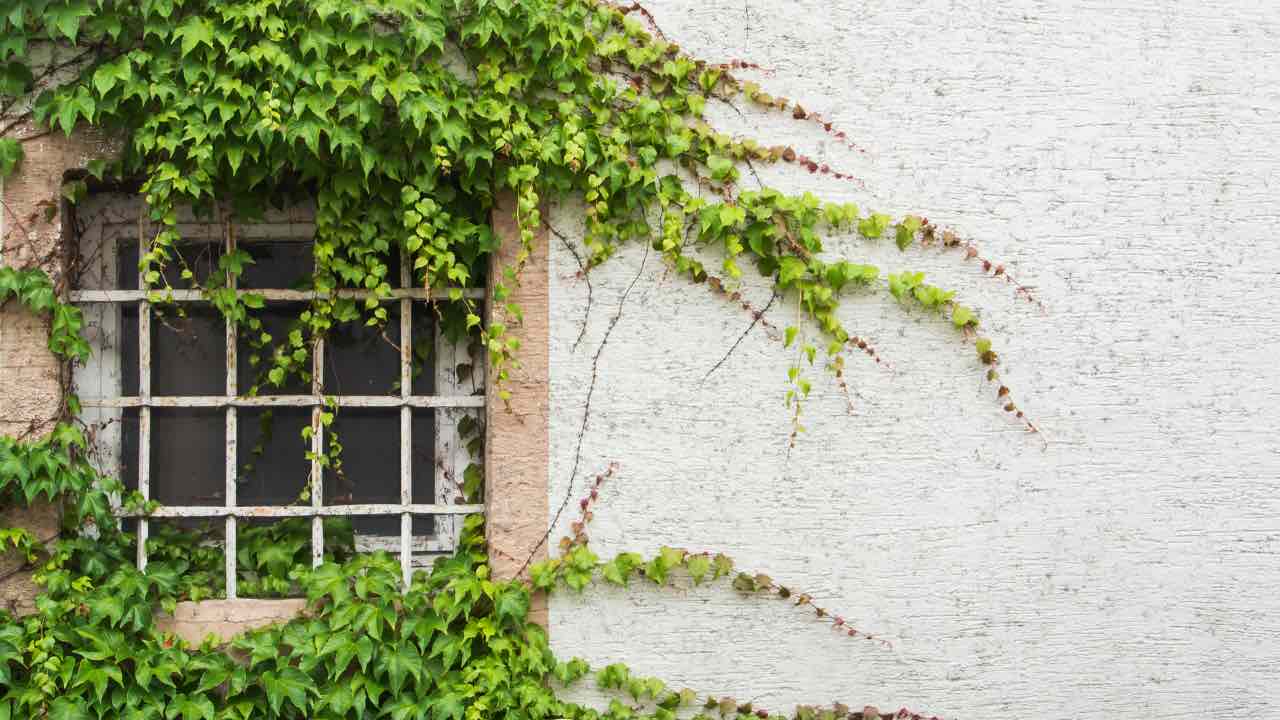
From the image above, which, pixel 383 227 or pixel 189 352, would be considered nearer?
pixel 383 227

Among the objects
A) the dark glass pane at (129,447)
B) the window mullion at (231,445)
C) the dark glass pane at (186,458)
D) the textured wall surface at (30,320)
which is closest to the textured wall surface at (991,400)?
the window mullion at (231,445)

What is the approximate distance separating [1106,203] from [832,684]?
6.47 ft

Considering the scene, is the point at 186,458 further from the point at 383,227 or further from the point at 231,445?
the point at 383,227

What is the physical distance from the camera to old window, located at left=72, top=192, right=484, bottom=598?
400 centimetres

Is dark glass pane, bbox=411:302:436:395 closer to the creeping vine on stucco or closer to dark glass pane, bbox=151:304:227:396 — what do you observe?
the creeping vine on stucco

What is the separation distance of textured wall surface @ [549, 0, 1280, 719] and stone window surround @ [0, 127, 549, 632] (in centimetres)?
8

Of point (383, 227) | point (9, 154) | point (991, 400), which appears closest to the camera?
point (9, 154)

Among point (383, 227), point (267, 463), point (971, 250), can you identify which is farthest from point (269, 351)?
point (971, 250)

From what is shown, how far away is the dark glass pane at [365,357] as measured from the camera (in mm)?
4078

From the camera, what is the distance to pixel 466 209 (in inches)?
157

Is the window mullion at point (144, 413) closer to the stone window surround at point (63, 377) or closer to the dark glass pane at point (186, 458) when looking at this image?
the dark glass pane at point (186, 458)

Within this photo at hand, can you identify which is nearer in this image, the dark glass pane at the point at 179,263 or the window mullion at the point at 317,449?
the window mullion at the point at 317,449

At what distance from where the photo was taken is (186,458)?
160 inches

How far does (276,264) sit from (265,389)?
1.50ft
